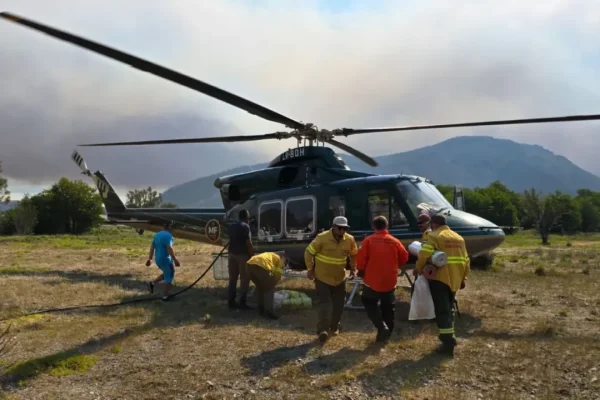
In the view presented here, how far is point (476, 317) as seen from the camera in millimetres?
8477

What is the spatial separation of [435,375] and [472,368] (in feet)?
1.78

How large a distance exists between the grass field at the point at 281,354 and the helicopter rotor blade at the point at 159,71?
12.4ft

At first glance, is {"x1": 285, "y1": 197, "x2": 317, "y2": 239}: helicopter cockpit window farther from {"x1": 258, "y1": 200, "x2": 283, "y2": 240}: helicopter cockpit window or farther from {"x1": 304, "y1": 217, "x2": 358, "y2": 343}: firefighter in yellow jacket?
{"x1": 304, "y1": 217, "x2": 358, "y2": 343}: firefighter in yellow jacket

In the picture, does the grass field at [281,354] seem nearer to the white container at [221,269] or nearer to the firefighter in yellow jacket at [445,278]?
the firefighter in yellow jacket at [445,278]

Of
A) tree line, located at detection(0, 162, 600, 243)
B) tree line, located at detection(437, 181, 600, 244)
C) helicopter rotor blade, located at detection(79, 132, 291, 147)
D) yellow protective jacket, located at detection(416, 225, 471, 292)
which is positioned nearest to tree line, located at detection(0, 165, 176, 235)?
tree line, located at detection(0, 162, 600, 243)

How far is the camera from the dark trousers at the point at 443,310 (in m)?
6.11

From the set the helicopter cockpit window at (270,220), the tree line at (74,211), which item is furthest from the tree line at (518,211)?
the helicopter cockpit window at (270,220)

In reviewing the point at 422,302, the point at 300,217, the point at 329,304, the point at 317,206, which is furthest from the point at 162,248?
the point at 422,302

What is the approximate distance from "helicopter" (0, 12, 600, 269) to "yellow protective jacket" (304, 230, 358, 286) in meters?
2.54

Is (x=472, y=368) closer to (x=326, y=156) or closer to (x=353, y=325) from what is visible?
(x=353, y=325)

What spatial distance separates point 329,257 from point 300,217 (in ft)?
11.9

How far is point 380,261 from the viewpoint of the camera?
654 centimetres

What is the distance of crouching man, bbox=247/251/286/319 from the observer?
820 centimetres


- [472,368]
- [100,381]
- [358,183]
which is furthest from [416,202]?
[100,381]
